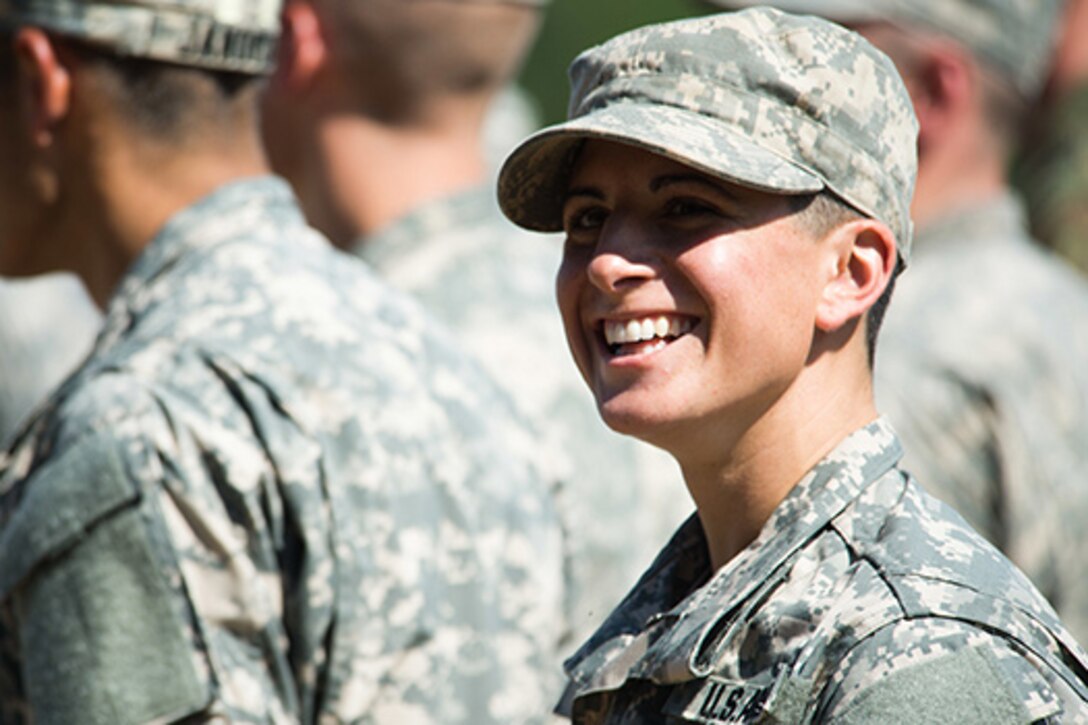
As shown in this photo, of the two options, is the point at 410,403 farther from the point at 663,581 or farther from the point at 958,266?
the point at 958,266

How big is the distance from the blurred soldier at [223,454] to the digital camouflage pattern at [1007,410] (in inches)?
83.6

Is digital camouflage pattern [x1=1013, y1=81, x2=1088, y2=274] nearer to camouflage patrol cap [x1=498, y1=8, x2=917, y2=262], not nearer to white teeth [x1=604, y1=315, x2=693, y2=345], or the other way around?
camouflage patrol cap [x1=498, y1=8, x2=917, y2=262]

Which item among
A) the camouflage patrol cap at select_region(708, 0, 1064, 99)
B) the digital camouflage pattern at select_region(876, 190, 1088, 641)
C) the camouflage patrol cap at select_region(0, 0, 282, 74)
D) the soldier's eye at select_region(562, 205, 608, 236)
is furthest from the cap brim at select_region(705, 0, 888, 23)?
the soldier's eye at select_region(562, 205, 608, 236)

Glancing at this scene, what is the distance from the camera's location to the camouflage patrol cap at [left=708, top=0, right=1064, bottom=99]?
629 centimetres

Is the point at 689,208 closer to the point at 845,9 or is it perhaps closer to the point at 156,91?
the point at 156,91

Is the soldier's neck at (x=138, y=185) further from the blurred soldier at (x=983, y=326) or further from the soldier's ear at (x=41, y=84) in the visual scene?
the blurred soldier at (x=983, y=326)

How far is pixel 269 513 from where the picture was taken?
3295mm

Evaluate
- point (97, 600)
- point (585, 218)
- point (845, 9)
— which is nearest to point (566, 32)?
point (845, 9)

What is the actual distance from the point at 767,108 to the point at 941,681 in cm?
77

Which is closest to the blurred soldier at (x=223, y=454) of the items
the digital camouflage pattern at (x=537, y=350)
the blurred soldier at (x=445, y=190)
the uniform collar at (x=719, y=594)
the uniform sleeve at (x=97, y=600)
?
the uniform sleeve at (x=97, y=600)

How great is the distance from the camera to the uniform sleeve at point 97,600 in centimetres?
311

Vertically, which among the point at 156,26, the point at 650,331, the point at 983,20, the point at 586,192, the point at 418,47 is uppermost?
the point at 586,192

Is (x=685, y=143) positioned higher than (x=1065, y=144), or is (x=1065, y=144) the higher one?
(x=685, y=143)

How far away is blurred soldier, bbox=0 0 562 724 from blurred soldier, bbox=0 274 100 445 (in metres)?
2.90
